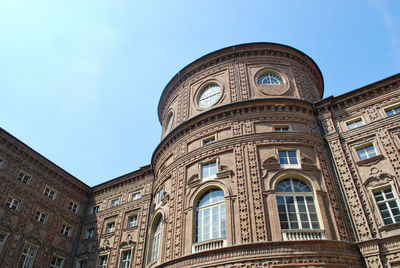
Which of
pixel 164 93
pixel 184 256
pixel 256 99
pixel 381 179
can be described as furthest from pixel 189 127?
pixel 381 179

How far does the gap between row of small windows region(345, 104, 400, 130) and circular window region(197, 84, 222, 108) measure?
32.7 feet

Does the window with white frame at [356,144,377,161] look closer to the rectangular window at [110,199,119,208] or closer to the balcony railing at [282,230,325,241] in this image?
the balcony railing at [282,230,325,241]

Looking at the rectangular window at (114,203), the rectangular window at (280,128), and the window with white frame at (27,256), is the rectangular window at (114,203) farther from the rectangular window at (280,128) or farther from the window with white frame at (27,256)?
the rectangular window at (280,128)

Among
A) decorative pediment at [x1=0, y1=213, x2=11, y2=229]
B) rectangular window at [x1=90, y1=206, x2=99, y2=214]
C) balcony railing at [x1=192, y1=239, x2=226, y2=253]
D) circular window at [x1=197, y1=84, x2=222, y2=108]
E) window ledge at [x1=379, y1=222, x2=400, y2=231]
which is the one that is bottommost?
balcony railing at [x1=192, y1=239, x2=226, y2=253]

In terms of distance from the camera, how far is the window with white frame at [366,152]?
20.0 metres

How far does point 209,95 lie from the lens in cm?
2703

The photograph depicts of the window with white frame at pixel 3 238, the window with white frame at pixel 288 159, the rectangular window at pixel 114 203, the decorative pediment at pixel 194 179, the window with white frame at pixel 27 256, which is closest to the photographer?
the window with white frame at pixel 288 159

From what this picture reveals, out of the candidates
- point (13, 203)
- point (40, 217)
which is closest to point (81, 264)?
point (40, 217)

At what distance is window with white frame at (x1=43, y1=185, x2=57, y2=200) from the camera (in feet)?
100

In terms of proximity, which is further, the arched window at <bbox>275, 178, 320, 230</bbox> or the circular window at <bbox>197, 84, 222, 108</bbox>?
the circular window at <bbox>197, 84, 222, 108</bbox>

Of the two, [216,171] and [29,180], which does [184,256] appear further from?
[29,180]

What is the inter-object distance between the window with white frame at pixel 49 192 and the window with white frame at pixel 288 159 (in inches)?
881

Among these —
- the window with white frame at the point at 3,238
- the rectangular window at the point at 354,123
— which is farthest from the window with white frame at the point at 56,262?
the rectangular window at the point at 354,123

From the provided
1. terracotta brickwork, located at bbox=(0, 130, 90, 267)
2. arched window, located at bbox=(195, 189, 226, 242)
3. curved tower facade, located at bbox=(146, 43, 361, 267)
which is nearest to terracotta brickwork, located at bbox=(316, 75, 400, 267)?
curved tower facade, located at bbox=(146, 43, 361, 267)
